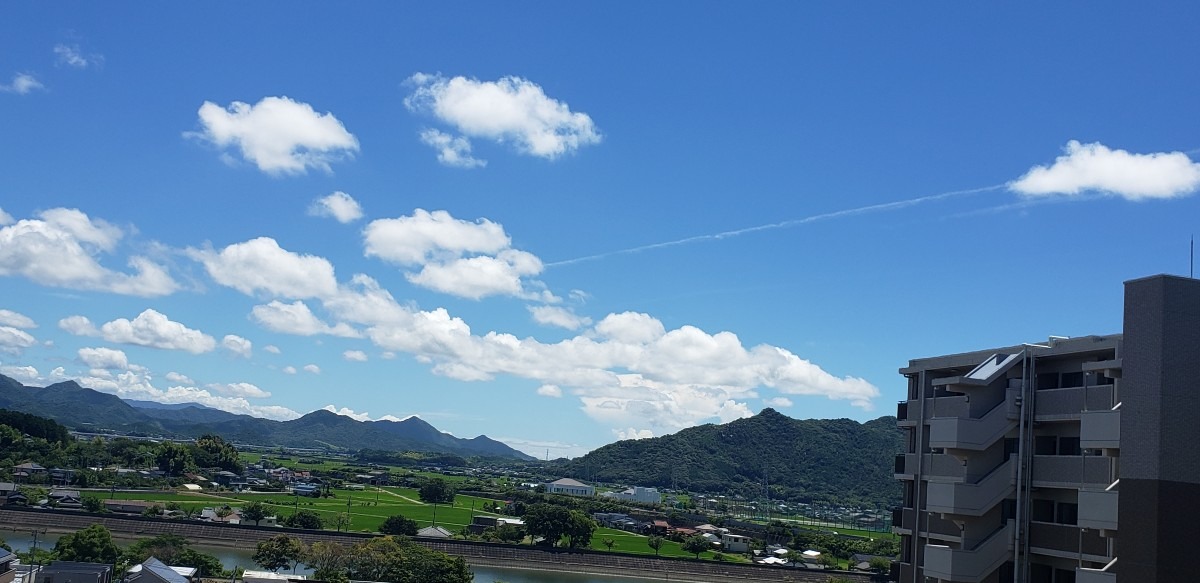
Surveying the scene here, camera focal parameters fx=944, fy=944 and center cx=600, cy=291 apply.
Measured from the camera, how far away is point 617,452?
551 ft

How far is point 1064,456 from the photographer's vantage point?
33.4 feet

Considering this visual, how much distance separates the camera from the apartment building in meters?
8.07

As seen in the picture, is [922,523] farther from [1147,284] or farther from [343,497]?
[343,497]

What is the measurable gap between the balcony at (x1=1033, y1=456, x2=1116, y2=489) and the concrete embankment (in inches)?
1513

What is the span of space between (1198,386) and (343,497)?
7571 cm

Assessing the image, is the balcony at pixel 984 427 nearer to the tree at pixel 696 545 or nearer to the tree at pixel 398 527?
the tree at pixel 398 527

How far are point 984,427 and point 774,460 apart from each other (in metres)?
138

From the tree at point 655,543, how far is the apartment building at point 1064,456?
1650 inches

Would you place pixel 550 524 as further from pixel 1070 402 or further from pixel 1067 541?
pixel 1070 402

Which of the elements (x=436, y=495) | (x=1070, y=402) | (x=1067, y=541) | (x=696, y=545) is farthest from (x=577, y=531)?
(x=1070, y=402)

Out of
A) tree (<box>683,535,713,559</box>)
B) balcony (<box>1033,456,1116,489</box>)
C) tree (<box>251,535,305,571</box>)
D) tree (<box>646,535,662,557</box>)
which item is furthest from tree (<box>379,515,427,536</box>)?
balcony (<box>1033,456,1116,489</box>)

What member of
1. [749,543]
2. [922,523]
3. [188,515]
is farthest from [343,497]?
[922,523]

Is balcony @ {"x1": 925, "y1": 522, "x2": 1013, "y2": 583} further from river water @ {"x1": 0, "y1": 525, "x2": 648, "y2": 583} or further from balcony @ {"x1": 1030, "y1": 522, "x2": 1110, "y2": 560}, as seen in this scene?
river water @ {"x1": 0, "y1": 525, "x2": 648, "y2": 583}

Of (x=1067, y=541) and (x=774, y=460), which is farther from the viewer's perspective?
(x=774, y=460)
